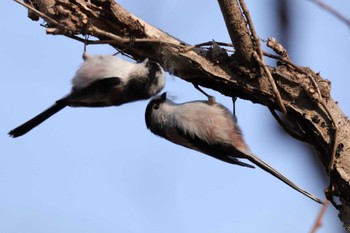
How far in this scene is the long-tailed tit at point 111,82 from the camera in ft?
9.86

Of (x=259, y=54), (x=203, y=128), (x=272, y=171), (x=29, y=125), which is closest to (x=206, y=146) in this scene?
(x=203, y=128)

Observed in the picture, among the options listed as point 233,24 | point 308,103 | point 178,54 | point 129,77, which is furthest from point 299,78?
point 129,77

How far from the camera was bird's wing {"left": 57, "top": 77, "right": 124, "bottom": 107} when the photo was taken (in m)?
3.04

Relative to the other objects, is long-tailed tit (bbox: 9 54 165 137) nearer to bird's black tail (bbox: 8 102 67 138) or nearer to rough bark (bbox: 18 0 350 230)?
rough bark (bbox: 18 0 350 230)

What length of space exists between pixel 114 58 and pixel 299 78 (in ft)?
2.97

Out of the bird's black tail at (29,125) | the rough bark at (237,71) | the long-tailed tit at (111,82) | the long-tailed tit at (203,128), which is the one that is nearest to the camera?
the rough bark at (237,71)

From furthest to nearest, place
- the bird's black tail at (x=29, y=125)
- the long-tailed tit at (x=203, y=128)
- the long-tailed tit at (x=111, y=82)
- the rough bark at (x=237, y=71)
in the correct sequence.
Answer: the bird's black tail at (x=29, y=125)
the long-tailed tit at (x=203, y=128)
the long-tailed tit at (x=111, y=82)
the rough bark at (x=237, y=71)

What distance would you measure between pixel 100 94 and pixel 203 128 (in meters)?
0.57

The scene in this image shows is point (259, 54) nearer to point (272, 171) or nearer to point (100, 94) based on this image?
point (272, 171)

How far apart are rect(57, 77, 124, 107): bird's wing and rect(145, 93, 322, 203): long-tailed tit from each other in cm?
28

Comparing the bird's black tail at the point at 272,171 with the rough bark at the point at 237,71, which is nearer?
the rough bark at the point at 237,71

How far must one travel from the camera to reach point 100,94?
3.06 meters

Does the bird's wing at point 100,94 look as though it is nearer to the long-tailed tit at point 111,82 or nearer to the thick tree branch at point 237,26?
the long-tailed tit at point 111,82

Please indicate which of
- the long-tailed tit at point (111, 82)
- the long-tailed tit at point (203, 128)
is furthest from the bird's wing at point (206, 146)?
the long-tailed tit at point (111, 82)
